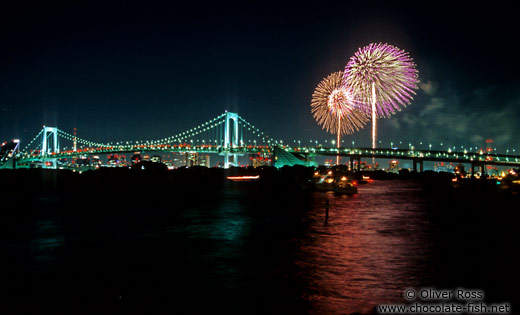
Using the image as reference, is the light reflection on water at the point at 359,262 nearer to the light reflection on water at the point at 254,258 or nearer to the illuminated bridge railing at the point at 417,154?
the light reflection on water at the point at 254,258

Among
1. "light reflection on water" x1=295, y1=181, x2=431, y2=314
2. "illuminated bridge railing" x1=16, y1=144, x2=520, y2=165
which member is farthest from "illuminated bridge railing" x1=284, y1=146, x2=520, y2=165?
"light reflection on water" x1=295, y1=181, x2=431, y2=314

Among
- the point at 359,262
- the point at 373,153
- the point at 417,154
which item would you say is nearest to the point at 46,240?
the point at 359,262

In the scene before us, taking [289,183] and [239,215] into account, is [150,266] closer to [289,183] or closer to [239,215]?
[239,215]

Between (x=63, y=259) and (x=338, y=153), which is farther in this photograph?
(x=338, y=153)

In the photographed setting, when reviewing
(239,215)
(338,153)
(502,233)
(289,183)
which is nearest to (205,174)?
(338,153)

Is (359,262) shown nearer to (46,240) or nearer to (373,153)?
(46,240)
